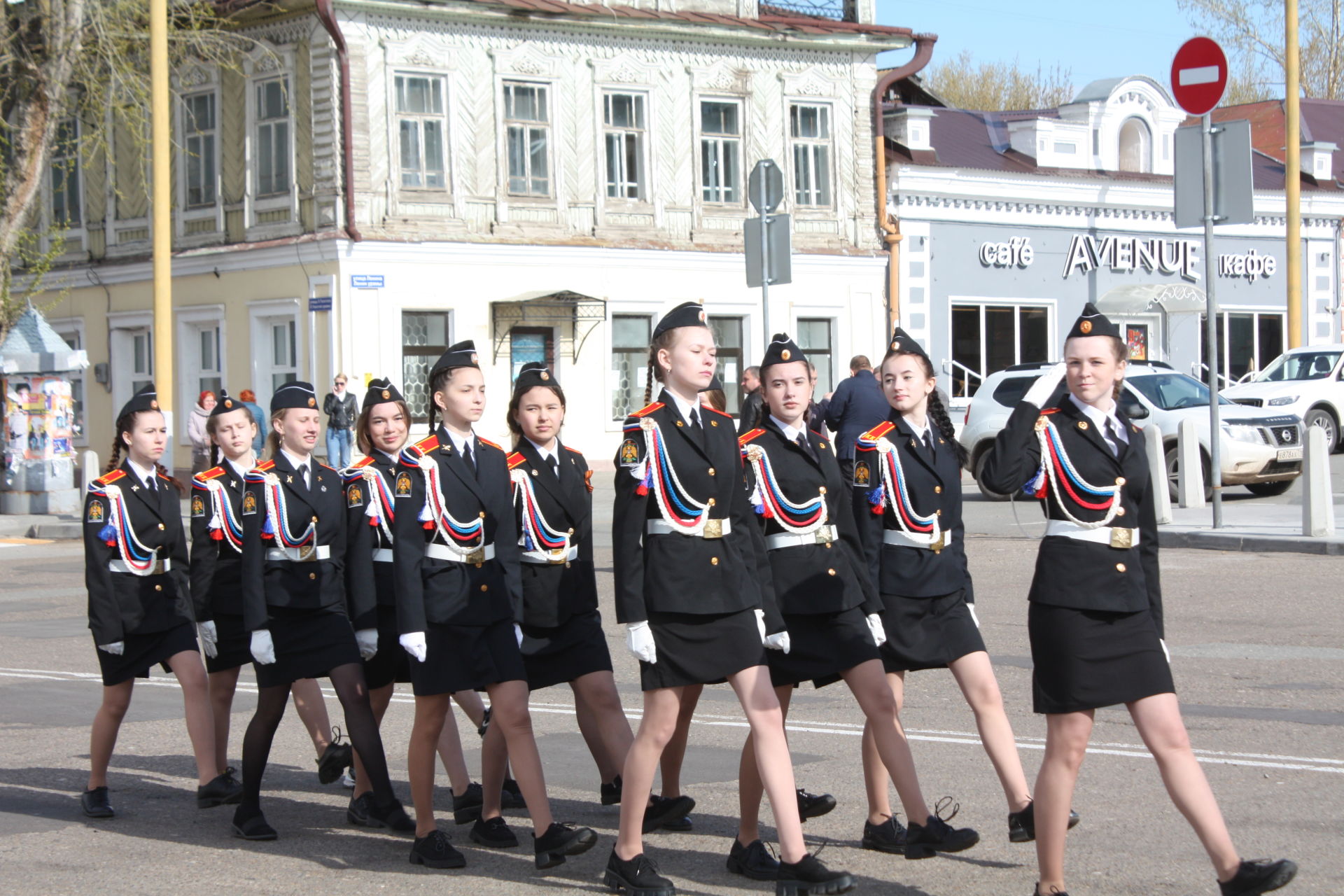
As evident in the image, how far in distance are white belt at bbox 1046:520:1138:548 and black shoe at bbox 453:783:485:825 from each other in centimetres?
270

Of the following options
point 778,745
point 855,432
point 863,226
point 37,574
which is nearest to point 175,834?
point 778,745

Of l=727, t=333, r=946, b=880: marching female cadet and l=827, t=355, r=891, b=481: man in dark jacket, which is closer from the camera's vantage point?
l=727, t=333, r=946, b=880: marching female cadet

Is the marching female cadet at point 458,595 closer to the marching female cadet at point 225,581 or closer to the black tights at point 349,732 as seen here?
the black tights at point 349,732

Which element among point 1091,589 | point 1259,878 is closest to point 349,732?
point 1091,589

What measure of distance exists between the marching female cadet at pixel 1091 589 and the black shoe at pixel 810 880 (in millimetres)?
639

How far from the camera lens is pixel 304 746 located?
891cm

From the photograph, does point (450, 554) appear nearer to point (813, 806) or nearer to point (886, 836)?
point (813, 806)

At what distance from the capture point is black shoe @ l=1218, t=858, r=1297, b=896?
17.0 ft

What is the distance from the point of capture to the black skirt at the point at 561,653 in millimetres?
6898

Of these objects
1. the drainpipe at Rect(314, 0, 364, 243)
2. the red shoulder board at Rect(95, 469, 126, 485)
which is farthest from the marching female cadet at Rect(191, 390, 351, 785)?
the drainpipe at Rect(314, 0, 364, 243)

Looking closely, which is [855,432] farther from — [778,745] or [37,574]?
[37,574]

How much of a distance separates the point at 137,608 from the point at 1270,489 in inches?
693

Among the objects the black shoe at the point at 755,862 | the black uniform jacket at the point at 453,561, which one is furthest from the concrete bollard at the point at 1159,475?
the black shoe at the point at 755,862

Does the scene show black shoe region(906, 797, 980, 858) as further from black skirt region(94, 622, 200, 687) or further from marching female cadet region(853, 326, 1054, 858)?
black skirt region(94, 622, 200, 687)
